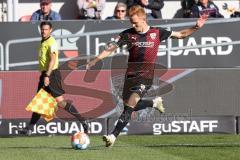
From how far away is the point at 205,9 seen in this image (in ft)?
68.8

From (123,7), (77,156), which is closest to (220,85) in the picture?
(123,7)

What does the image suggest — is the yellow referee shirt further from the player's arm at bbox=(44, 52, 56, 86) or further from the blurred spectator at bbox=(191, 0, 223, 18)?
the blurred spectator at bbox=(191, 0, 223, 18)

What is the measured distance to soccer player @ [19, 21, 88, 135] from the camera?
1620 centimetres

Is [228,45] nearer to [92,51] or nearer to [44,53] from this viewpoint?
[92,51]

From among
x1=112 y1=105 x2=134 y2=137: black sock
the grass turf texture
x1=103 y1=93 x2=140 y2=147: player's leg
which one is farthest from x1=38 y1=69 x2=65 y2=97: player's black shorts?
x1=112 y1=105 x2=134 y2=137: black sock

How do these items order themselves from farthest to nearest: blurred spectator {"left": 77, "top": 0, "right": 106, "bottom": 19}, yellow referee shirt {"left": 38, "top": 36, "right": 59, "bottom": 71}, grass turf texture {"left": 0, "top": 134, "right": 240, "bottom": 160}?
blurred spectator {"left": 77, "top": 0, "right": 106, "bottom": 19}, yellow referee shirt {"left": 38, "top": 36, "right": 59, "bottom": 71}, grass turf texture {"left": 0, "top": 134, "right": 240, "bottom": 160}

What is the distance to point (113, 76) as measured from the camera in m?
18.2

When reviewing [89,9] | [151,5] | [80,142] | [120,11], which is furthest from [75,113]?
[151,5]

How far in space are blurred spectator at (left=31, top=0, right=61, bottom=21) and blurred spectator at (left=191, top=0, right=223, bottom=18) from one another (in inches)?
128

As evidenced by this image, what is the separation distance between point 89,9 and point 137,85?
24.2ft

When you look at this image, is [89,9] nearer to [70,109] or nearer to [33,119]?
[70,109]

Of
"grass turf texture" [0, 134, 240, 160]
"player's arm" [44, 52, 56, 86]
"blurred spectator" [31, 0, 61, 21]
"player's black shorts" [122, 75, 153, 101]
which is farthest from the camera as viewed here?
"blurred spectator" [31, 0, 61, 21]

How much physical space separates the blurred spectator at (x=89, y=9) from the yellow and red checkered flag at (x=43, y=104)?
4.31m

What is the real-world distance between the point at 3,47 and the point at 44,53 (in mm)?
3149
